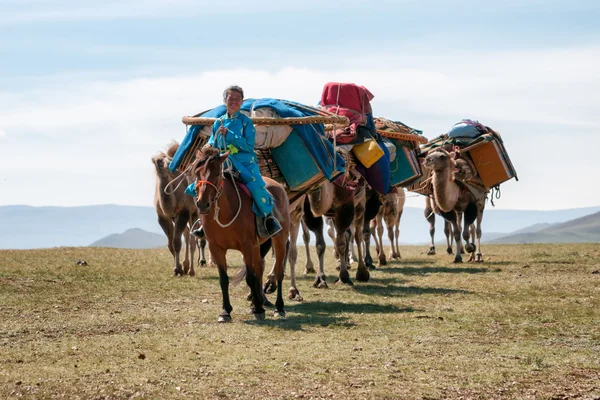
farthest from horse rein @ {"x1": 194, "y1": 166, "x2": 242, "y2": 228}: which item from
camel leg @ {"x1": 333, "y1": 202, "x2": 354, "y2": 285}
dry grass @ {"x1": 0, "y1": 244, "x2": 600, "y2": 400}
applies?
camel leg @ {"x1": 333, "y1": 202, "x2": 354, "y2": 285}

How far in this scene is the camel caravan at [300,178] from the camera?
10961 millimetres

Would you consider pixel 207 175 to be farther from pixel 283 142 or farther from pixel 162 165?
pixel 162 165

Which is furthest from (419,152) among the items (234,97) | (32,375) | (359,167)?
(32,375)

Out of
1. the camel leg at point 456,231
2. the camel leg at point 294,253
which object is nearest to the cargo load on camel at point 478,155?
the camel leg at point 456,231

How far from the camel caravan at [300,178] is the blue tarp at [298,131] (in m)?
0.02

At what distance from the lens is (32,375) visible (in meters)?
7.73

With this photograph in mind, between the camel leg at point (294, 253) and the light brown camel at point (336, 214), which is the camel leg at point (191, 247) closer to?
the light brown camel at point (336, 214)

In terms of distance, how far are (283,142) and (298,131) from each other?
0.30 metres

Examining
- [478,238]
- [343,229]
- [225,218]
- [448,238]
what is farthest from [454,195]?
[225,218]

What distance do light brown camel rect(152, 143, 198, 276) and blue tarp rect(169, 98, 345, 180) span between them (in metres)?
4.47

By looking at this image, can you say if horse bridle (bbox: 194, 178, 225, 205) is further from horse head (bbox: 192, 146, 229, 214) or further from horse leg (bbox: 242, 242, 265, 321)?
horse leg (bbox: 242, 242, 265, 321)

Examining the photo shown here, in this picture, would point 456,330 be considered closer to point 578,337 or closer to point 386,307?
point 578,337

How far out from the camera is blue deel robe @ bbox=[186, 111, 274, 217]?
10.9 m

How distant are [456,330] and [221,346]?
8.99ft
